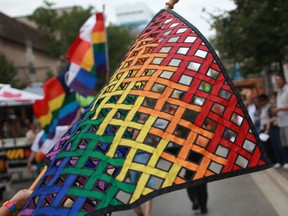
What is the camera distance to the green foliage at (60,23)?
43.3 meters

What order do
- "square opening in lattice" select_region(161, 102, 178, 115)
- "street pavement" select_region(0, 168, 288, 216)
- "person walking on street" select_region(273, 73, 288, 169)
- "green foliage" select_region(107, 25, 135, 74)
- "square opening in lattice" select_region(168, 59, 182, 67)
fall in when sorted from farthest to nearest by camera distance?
"green foliage" select_region(107, 25, 135, 74) < "person walking on street" select_region(273, 73, 288, 169) < "street pavement" select_region(0, 168, 288, 216) < "square opening in lattice" select_region(168, 59, 182, 67) < "square opening in lattice" select_region(161, 102, 178, 115)

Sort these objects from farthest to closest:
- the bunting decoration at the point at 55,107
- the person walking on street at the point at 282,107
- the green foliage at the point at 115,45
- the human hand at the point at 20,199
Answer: the green foliage at the point at 115,45 < the bunting decoration at the point at 55,107 < the person walking on street at the point at 282,107 < the human hand at the point at 20,199

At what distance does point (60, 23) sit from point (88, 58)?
3179 cm

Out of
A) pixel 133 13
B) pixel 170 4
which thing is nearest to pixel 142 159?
pixel 170 4

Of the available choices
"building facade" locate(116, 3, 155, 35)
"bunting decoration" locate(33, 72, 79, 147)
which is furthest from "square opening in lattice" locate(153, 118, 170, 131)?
"building facade" locate(116, 3, 155, 35)

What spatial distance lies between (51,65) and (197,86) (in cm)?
5244

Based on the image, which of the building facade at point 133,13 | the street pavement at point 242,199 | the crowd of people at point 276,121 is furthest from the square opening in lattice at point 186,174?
the building facade at point 133,13

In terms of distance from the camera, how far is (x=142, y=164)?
7.59 ft

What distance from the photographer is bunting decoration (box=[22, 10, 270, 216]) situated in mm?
2279

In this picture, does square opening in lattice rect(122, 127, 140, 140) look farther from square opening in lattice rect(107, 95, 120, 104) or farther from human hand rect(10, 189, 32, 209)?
human hand rect(10, 189, 32, 209)

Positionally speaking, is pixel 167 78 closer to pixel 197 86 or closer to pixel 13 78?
pixel 197 86

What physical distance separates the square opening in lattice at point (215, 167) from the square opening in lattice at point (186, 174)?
7 cm

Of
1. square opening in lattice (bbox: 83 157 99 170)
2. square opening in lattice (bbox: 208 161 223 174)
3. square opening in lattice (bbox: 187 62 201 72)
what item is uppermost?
square opening in lattice (bbox: 187 62 201 72)

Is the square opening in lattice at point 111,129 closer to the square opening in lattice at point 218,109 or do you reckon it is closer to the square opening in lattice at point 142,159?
the square opening in lattice at point 142,159
